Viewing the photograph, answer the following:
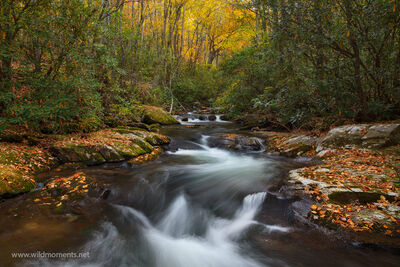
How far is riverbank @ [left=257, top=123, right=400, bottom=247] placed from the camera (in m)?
2.99

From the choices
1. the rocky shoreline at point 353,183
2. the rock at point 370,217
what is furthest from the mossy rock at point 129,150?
the rock at point 370,217

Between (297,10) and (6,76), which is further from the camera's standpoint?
(297,10)

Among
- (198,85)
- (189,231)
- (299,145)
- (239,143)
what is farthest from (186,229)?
(198,85)

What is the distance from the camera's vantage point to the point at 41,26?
5320 mm

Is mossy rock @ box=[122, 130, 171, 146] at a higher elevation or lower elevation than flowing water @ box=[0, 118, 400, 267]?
higher

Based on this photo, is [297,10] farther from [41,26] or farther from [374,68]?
[41,26]

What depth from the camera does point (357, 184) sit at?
3.87 meters

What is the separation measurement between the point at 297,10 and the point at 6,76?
28.5ft

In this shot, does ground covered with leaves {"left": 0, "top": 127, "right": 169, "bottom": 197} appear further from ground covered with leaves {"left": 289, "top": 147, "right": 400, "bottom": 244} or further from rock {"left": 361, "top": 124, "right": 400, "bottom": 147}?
rock {"left": 361, "top": 124, "right": 400, "bottom": 147}

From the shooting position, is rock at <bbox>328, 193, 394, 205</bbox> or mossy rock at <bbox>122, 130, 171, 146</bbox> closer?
rock at <bbox>328, 193, 394, 205</bbox>

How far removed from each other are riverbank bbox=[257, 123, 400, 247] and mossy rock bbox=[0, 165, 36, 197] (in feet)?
17.6

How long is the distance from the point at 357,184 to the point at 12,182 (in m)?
6.62

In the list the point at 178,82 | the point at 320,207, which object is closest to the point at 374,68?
the point at 320,207

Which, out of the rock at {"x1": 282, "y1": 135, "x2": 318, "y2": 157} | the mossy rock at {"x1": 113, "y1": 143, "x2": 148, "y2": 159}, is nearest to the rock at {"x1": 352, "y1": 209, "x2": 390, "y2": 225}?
the rock at {"x1": 282, "y1": 135, "x2": 318, "y2": 157}
